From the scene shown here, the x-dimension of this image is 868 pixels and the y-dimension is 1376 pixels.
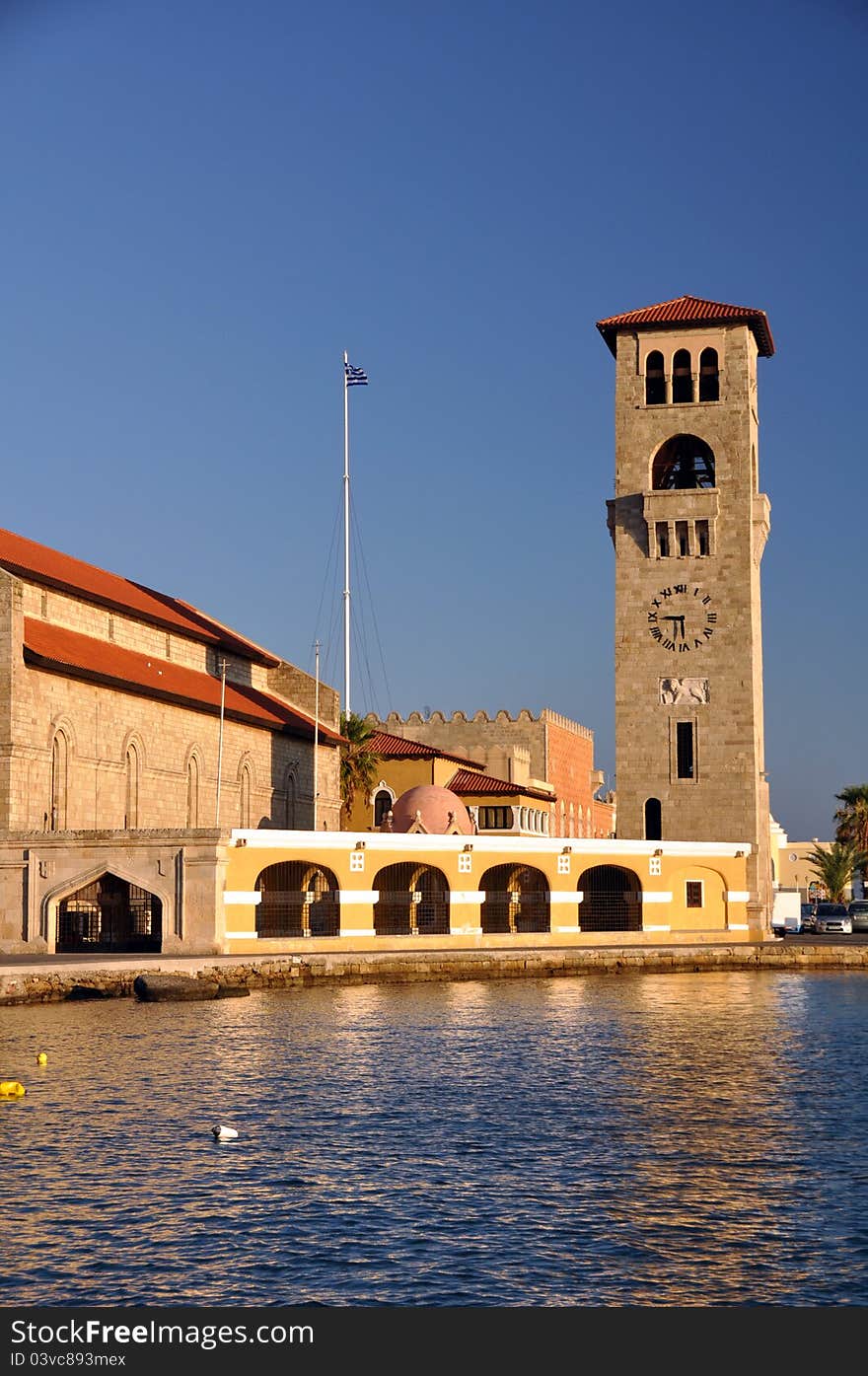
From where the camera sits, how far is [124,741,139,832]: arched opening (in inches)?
2232

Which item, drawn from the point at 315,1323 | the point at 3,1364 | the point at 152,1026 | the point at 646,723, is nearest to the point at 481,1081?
the point at 152,1026

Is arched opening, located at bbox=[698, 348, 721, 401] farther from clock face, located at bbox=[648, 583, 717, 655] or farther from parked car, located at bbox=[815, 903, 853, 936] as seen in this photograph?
parked car, located at bbox=[815, 903, 853, 936]

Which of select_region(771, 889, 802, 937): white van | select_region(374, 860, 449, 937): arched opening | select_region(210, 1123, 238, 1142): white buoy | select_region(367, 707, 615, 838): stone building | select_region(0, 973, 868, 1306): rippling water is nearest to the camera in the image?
select_region(0, 973, 868, 1306): rippling water

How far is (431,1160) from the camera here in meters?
24.2

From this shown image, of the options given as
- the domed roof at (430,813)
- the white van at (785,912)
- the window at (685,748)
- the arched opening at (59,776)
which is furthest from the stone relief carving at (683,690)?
Result: the arched opening at (59,776)

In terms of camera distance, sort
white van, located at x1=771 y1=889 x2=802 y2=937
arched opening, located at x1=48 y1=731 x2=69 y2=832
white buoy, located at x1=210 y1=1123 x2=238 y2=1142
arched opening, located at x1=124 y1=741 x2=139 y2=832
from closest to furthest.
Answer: white buoy, located at x1=210 y1=1123 x2=238 y2=1142 < arched opening, located at x1=48 y1=731 x2=69 y2=832 < arched opening, located at x1=124 y1=741 x2=139 y2=832 < white van, located at x1=771 y1=889 x2=802 y2=937

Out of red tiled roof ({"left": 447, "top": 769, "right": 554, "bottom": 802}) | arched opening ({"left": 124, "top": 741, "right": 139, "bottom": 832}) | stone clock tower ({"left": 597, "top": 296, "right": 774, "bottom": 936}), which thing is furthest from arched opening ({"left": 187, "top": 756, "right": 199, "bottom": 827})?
red tiled roof ({"left": 447, "top": 769, "right": 554, "bottom": 802})

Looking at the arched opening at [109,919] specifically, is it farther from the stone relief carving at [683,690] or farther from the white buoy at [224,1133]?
the white buoy at [224,1133]

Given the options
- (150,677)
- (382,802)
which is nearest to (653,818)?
(382,802)

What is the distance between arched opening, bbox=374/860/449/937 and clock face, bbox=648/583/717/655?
14.8m

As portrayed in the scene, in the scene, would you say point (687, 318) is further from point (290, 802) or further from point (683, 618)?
point (290, 802)

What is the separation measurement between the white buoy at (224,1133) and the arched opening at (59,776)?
28.3m

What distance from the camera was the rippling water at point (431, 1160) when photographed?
59.0ft

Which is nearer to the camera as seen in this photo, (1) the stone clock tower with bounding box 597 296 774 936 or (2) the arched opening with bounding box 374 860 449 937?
(2) the arched opening with bounding box 374 860 449 937
